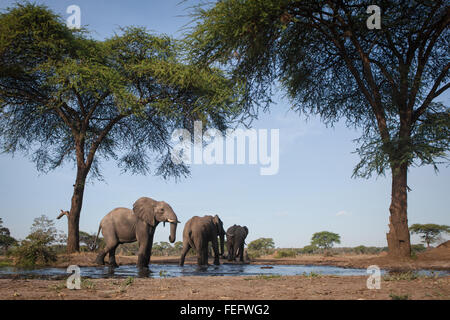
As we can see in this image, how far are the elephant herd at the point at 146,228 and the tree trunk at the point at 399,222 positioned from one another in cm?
723

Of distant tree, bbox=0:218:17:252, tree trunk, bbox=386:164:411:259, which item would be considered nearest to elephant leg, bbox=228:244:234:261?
tree trunk, bbox=386:164:411:259

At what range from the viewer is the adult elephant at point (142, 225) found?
43.6ft

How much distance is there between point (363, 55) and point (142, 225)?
35.4 feet

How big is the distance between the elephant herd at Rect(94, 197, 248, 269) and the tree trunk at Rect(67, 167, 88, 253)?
4.24 metres

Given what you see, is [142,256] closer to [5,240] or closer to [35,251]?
[35,251]

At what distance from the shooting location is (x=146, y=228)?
13.5 meters

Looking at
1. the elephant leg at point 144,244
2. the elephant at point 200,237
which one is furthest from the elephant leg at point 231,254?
the elephant leg at point 144,244

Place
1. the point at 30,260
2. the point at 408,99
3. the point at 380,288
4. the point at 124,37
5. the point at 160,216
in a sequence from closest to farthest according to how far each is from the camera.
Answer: the point at 380,288 < the point at 160,216 < the point at 408,99 < the point at 30,260 < the point at 124,37

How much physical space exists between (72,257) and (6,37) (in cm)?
1196

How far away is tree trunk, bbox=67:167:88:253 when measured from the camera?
19359 mm

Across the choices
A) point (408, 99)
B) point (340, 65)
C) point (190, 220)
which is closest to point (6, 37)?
point (190, 220)

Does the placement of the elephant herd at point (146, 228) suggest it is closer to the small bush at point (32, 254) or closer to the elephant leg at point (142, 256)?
the elephant leg at point (142, 256)
